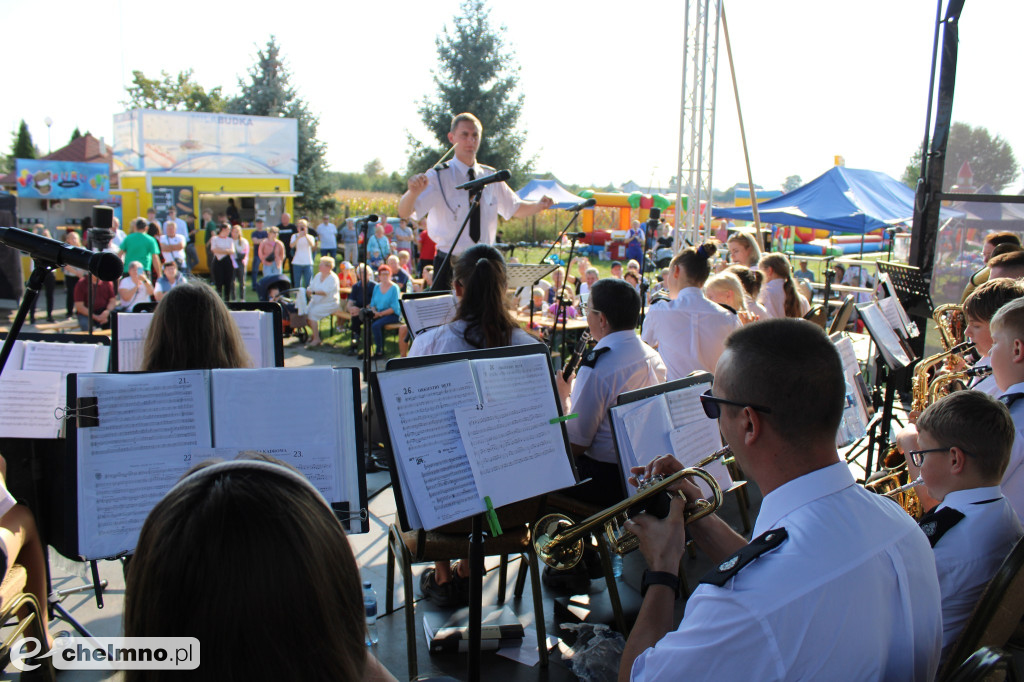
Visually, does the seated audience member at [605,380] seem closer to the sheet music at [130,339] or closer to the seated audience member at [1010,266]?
the sheet music at [130,339]

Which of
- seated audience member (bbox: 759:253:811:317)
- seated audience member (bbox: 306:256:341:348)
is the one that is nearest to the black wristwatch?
seated audience member (bbox: 759:253:811:317)

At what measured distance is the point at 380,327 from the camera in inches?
358

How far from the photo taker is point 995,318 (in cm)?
272

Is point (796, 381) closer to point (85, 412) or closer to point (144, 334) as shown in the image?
point (85, 412)

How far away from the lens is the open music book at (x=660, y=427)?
2.64 metres

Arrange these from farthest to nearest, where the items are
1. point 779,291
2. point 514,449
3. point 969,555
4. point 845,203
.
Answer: point 845,203
point 779,291
point 514,449
point 969,555

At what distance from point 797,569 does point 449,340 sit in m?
2.28

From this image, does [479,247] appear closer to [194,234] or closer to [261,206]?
[194,234]

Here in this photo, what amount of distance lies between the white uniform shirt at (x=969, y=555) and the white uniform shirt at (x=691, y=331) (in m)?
2.40

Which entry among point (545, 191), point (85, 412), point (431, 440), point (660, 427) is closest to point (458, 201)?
point (660, 427)

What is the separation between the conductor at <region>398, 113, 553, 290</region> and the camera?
512 cm

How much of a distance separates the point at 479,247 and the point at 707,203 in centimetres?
893

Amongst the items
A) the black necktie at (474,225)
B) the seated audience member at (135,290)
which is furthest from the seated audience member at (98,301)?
the black necktie at (474,225)

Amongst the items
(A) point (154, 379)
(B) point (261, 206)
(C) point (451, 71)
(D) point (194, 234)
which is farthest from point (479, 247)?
(C) point (451, 71)
